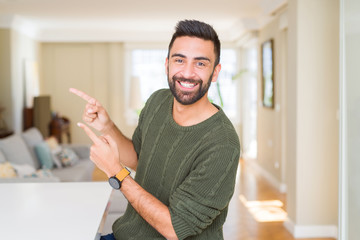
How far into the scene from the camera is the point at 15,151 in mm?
4793

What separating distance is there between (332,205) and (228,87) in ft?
17.9

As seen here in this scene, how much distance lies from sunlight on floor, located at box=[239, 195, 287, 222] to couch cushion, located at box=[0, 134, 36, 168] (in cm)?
247

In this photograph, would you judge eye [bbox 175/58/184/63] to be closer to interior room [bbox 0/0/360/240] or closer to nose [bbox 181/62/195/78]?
nose [bbox 181/62/195/78]

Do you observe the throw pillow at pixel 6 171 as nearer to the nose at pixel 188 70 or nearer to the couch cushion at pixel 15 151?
the couch cushion at pixel 15 151

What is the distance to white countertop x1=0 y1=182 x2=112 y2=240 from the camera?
1318 mm

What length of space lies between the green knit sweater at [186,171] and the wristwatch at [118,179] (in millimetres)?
150

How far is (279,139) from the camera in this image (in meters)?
5.95

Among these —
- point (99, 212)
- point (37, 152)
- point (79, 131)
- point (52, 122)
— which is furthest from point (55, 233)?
point (79, 131)

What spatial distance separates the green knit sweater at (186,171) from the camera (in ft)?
4.18

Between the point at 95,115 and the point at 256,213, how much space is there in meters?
3.53

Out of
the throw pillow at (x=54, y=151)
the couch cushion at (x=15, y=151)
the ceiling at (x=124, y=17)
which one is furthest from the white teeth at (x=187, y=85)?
the throw pillow at (x=54, y=151)

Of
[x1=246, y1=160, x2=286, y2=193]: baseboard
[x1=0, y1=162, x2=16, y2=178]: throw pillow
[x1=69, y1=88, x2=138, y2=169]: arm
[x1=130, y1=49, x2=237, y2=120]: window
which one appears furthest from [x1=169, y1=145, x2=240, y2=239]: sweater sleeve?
[x1=130, y1=49, x2=237, y2=120]: window

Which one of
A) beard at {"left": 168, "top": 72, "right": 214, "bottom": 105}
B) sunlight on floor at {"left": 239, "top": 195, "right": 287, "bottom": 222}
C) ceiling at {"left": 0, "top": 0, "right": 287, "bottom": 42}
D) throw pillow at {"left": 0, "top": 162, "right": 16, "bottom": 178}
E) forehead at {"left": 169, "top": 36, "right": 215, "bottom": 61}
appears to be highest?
ceiling at {"left": 0, "top": 0, "right": 287, "bottom": 42}

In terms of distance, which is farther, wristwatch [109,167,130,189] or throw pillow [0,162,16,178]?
throw pillow [0,162,16,178]
